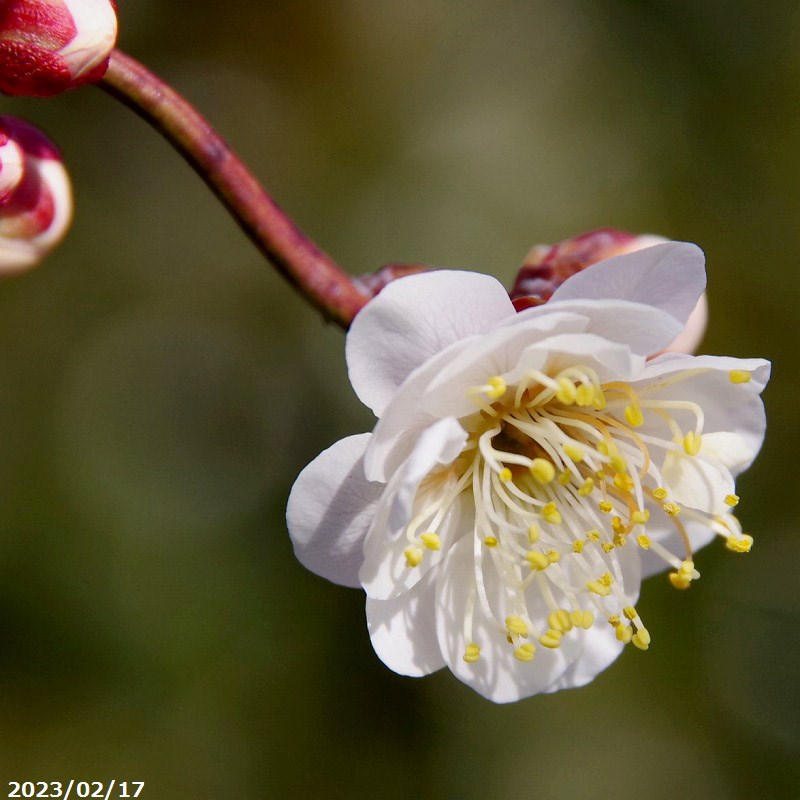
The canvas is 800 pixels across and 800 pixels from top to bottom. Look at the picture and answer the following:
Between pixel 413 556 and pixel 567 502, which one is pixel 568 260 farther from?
pixel 413 556

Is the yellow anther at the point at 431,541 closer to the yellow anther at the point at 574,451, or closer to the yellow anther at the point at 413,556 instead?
the yellow anther at the point at 413,556

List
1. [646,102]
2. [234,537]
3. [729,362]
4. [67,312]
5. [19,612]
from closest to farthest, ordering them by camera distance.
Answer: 1. [729,362]
2. [19,612]
3. [234,537]
4. [67,312]
5. [646,102]

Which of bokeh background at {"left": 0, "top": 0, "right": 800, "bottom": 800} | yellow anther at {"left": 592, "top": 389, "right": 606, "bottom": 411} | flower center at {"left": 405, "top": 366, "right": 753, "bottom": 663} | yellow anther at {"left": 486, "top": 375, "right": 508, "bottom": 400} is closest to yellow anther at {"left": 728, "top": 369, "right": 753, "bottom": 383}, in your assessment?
flower center at {"left": 405, "top": 366, "right": 753, "bottom": 663}

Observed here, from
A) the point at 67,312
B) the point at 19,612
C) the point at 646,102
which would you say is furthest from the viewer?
the point at 646,102

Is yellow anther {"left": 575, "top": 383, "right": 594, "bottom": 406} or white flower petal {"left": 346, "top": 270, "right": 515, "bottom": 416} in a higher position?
white flower petal {"left": 346, "top": 270, "right": 515, "bottom": 416}

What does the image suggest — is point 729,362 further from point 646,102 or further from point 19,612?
point 646,102

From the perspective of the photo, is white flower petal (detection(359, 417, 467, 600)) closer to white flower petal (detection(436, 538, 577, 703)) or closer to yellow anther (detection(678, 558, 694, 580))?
white flower petal (detection(436, 538, 577, 703))

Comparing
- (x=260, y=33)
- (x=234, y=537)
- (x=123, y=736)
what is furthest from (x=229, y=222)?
(x=123, y=736)
